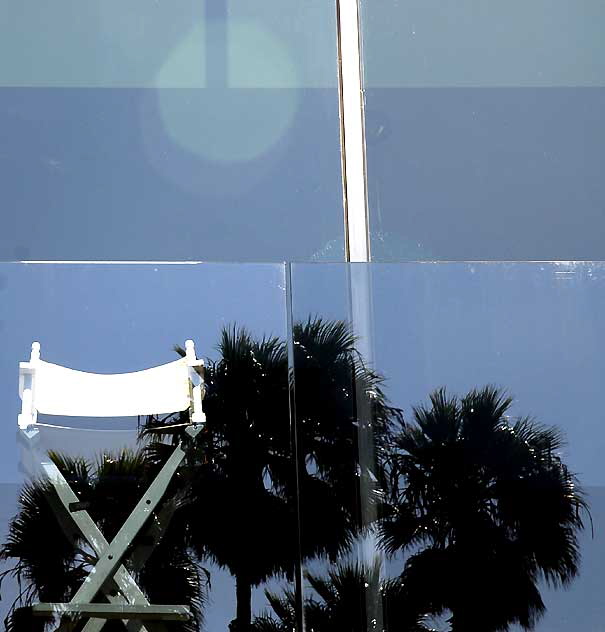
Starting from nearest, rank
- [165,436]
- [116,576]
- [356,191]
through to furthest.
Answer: [116,576]
[165,436]
[356,191]

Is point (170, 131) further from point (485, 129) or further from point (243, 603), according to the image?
point (243, 603)

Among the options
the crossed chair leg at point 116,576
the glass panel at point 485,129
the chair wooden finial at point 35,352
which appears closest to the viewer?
the crossed chair leg at point 116,576


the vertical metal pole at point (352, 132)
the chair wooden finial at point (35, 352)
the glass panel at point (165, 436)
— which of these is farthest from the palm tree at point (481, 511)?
the chair wooden finial at point (35, 352)

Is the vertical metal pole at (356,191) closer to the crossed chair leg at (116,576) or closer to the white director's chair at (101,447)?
the white director's chair at (101,447)

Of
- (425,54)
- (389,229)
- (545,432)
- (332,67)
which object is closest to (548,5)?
(425,54)

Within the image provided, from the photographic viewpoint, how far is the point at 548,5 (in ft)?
8.30

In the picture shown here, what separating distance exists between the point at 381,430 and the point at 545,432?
0.36 metres

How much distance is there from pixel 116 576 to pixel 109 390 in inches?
15.3

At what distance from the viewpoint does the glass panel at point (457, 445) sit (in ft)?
6.27

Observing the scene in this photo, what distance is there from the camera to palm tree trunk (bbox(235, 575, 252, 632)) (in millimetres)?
1852

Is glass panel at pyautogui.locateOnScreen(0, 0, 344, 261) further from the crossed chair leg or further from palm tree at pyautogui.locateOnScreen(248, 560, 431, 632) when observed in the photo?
palm tree at pyautogui.locateOnScreen(248, 560, 431, 632)

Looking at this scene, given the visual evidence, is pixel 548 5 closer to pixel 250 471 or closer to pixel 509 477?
pixel 509 477

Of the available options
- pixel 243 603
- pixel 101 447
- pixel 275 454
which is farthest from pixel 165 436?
pixel 243 603

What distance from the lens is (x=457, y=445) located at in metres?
2.01
